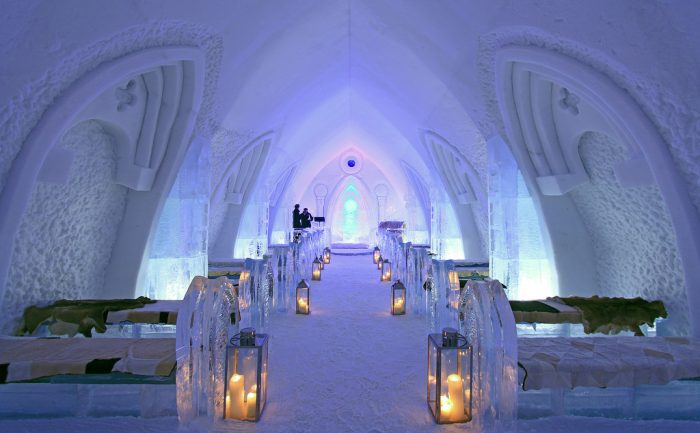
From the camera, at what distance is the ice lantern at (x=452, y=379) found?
7.90ft

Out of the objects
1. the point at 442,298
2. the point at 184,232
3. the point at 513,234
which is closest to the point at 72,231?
the point at 184,232

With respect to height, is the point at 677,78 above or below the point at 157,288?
above

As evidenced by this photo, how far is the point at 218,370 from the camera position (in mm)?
2361

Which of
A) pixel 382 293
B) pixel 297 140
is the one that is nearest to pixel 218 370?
pixel 382 293

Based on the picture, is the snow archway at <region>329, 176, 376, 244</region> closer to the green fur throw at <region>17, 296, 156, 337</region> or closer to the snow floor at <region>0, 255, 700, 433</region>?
the snow floor at <region>0, 255, 700, 433</region>

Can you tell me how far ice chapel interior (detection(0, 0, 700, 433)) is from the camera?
2.42 metres

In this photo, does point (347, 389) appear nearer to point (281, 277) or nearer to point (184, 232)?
point (281, 277)

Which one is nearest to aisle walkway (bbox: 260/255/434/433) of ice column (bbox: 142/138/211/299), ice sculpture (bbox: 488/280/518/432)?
ice sculpture (bbox: 488/280/518/432)

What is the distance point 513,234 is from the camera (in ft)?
19.5

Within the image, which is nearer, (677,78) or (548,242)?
(677,78)

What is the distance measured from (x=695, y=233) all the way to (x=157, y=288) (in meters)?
5.50

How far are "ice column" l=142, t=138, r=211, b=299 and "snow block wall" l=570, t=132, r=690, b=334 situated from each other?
4561mm

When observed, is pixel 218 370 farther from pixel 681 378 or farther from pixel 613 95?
pixel 613 95

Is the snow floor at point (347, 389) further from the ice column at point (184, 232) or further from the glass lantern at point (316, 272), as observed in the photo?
the glass lantern at point (316, 272)
